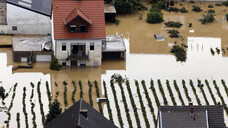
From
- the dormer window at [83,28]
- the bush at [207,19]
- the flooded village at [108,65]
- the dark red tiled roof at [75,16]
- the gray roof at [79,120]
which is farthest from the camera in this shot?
the bush at [207,19]

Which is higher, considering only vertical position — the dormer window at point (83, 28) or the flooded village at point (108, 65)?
the dormer window at point (83, 28)

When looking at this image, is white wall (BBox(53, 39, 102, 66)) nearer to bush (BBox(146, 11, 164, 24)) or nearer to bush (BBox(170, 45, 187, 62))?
bush (BBox(170, 45, 187, 62))

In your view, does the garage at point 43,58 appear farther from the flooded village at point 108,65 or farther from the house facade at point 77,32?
the house facade at point 77,32

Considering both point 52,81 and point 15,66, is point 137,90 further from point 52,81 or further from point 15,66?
point 15,66

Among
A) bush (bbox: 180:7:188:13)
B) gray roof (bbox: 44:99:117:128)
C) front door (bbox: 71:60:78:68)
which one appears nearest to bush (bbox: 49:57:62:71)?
front door (bbox: 71:60:78:68)

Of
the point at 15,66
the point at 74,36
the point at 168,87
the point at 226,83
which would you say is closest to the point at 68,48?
the point at 74,36

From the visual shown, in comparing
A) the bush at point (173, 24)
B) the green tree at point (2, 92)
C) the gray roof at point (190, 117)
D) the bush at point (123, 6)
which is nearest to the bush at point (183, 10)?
the bush at point (173, 24)

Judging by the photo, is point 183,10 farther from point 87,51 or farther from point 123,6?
point 87,51
